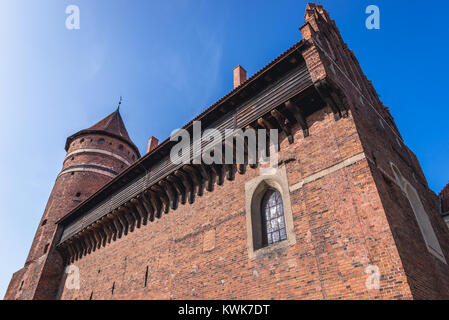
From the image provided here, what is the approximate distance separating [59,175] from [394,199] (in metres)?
21.9

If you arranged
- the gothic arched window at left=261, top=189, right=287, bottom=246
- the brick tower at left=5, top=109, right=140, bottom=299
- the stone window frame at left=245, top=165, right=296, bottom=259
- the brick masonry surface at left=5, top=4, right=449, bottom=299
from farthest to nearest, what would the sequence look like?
the brick tower at left=5, top=109, right=140, bottom=299
the gothic arched window at left=261, top=189, right=287, bottom=246
the stone window frame at left=245, top=165, right=296, bottom=259
the brick masonry surface at left=5, top=4, right=449, bottom=299

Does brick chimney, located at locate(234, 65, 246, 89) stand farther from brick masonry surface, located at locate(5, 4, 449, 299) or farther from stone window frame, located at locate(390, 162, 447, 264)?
stone window frame, located at locate(390, 162, 447, 264)

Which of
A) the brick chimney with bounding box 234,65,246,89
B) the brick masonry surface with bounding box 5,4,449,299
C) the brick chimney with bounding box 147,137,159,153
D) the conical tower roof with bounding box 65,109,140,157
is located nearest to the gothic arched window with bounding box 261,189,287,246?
the brick masonry surface with bounding box 5,4,449,299

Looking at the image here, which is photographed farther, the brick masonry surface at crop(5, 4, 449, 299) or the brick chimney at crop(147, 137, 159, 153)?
the brick chimney at crop(147, 137, 159, 153)

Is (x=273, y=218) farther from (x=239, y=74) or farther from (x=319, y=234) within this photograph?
(x=239, y=74)

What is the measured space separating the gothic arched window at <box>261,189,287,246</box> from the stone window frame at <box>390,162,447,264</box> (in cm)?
354

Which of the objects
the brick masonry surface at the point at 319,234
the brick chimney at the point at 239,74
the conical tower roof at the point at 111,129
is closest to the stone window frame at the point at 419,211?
the brick masonry surface at the point at 319,234

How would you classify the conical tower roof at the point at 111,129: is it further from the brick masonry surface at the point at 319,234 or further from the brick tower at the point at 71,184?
the brick masonry surface at the point at 319,234

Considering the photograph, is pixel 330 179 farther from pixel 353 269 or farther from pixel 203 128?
pixel 203 128

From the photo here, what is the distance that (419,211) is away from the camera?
10109 millimetres

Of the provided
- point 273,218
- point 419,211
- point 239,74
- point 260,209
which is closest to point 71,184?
point 239,74

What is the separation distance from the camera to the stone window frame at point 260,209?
7883mm

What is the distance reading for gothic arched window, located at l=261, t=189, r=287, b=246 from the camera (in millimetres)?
8391
